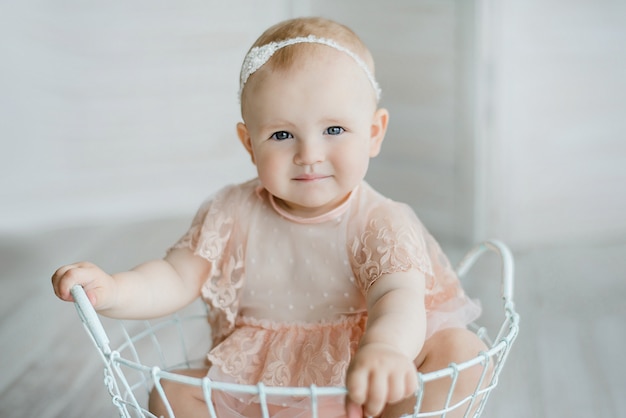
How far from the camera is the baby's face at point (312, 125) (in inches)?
39.0

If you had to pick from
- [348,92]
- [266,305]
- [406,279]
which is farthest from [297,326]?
[348,92]

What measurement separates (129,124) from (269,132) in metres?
1.02

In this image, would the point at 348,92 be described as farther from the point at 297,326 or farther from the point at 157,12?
the point at 157,12

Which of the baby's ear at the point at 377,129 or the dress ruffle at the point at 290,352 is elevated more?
the baby's ear at the point at 377,129

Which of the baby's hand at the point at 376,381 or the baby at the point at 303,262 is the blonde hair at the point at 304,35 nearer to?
the baby at the point at 303,262

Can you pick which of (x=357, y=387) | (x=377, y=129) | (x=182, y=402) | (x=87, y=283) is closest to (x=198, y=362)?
(x=182, y=402)

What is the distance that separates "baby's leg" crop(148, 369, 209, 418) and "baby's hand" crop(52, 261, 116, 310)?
0.49 ft

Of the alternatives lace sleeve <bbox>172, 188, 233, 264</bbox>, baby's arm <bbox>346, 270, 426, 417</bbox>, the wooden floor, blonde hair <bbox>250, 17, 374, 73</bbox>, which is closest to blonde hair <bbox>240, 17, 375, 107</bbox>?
blonde hair <bbox>250, 17, 374, 73</bbox>

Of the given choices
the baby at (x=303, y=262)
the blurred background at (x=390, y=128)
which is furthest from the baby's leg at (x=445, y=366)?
the blurred background at (x=390, y=128)

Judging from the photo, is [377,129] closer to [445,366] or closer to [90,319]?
[445,366]

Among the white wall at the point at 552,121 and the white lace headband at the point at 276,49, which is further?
the white wall at the point at 552,121

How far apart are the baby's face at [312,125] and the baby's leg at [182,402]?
0.93 ft

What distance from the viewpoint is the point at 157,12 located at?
189 centimetres

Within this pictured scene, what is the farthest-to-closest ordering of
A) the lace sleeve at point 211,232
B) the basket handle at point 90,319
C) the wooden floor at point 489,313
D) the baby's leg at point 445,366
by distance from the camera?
the wooden floor at point 489,313, the lace sleeve at point 211,232, the baby's leg at point 445,366, the basket handle at point 90,319
